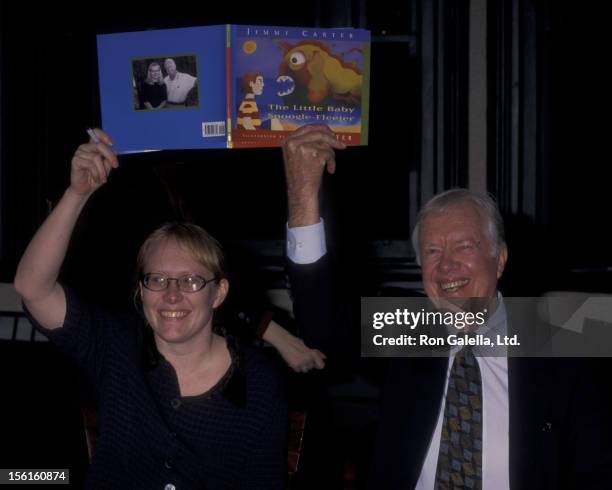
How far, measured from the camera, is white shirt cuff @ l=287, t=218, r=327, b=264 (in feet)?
5.39

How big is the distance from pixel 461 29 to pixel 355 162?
26.2 inches

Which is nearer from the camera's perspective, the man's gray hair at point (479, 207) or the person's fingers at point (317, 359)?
the man's gray hair at point (479, 207)

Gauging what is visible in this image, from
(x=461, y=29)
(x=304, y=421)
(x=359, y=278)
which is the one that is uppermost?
(x=461, y=29)

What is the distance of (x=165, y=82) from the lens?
1.60 m

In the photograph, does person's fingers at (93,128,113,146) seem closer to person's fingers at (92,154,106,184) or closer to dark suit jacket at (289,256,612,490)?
person's fingers at (92,154,106,184)

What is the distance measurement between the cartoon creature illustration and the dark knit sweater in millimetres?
687

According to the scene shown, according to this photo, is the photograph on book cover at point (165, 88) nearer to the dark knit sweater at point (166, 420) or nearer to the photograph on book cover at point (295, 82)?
the photograph on book cover at point (295, 82)

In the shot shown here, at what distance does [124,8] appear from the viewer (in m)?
3.03

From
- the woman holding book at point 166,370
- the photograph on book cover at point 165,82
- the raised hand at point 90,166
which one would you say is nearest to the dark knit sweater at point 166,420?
the woman holding book at point 166,370

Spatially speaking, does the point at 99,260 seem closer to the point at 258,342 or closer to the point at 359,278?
the point at 258,342

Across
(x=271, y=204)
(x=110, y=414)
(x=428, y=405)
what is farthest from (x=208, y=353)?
(x=271, y=204)

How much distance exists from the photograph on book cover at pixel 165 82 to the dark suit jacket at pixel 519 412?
0.47m

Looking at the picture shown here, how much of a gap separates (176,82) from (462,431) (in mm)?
1031

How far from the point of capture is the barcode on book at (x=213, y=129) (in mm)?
1610
